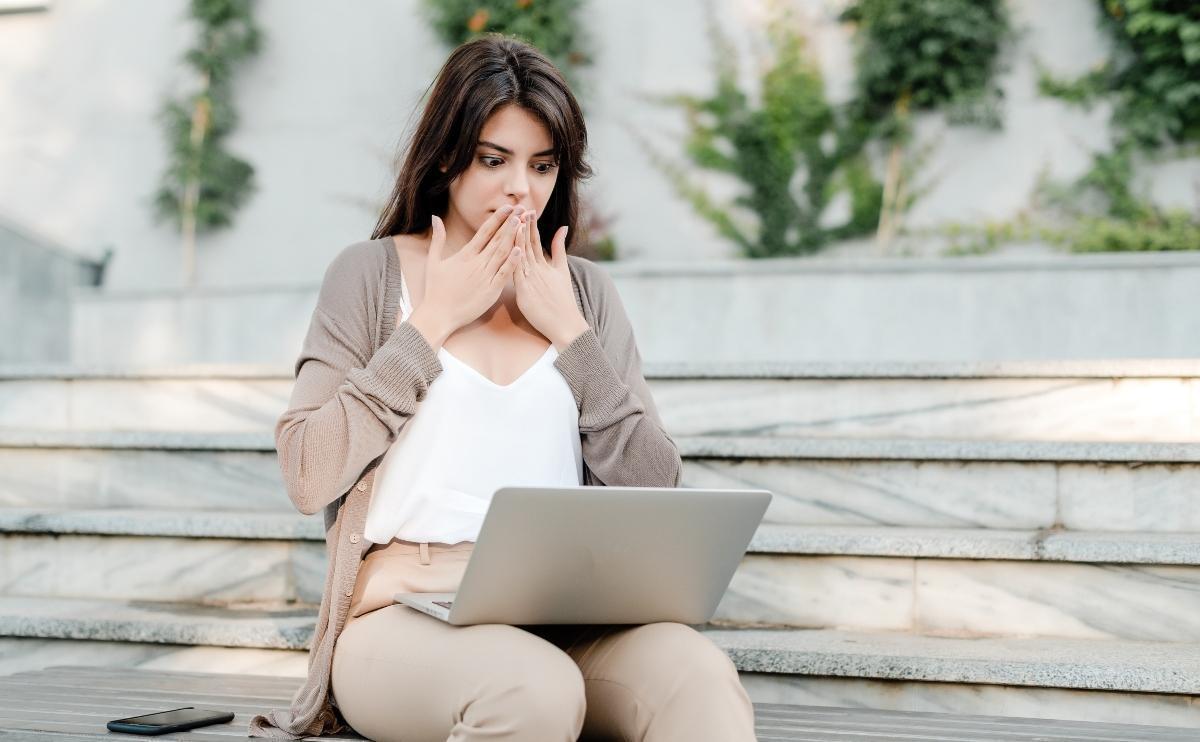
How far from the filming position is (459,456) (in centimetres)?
187

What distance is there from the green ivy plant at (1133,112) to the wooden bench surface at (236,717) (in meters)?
4.40

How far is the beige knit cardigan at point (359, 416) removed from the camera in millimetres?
1771

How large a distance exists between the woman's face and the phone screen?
2.88ft

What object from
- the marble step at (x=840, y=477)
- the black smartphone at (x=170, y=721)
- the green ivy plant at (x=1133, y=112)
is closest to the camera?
the black smartphone at (x=170, y=721)

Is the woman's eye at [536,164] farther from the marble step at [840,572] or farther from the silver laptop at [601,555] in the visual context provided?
the marble step at [840,572]

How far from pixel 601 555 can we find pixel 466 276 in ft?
1.83

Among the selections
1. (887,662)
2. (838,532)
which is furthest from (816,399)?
(887,662)

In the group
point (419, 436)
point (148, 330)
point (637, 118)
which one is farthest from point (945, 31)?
point (419, 436)

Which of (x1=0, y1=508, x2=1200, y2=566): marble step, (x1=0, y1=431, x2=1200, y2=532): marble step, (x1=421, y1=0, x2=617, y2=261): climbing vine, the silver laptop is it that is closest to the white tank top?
the silver laptop

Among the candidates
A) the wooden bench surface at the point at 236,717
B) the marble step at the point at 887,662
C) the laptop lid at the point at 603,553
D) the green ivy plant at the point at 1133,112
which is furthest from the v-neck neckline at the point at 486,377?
the green ivy plant at the point at 1133,112

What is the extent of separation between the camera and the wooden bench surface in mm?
1768

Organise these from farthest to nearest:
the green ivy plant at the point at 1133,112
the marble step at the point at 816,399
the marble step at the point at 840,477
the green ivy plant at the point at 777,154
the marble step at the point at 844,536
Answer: the green ivy plant at the point at 777,154
the green ivy plant at the point at 1133,112
the marble step at the point at 816,399
the marble step at the point at 840,477
the marble step at the point at 844,536

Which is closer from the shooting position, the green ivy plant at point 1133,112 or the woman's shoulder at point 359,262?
the woman's shoulder at point 359,262

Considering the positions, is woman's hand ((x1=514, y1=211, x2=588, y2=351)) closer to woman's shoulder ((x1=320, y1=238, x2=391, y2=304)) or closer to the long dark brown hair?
the long dark brown hair
